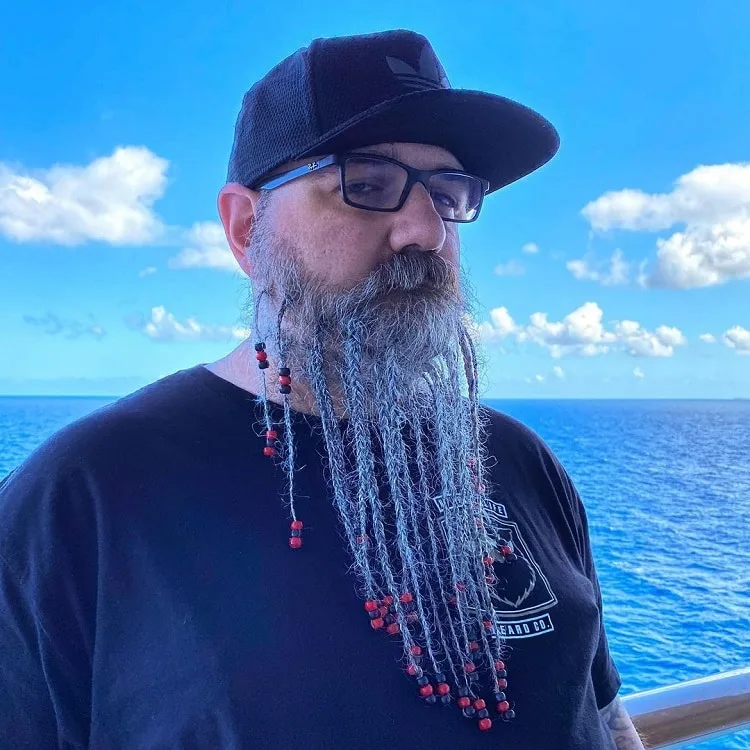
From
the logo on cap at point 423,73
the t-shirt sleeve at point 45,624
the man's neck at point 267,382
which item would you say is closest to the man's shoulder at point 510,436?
the man's neck at point 267,382

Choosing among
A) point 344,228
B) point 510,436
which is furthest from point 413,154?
point 510,436

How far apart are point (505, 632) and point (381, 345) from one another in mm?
454

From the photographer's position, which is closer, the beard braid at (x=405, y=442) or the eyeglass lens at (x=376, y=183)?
the beard braid at (x=405, y=442)

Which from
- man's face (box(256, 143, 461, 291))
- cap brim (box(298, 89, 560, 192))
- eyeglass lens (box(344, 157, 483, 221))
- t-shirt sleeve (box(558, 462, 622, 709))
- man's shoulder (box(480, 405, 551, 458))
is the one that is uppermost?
cap brim (box(298, 89, 560, 192))

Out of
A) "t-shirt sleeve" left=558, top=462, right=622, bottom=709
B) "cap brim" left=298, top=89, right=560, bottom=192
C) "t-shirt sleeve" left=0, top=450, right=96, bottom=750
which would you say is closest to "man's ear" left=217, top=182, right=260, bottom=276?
"cap brim" left=298, top=89, right=560, bottom=192

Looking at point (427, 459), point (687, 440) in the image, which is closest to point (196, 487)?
point (427, 459)

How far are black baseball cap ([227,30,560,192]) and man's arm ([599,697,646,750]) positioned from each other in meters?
0.99

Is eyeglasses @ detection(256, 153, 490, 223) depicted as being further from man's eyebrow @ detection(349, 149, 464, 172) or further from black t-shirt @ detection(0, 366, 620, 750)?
black t-shirt @ detection(0, 366, 620, 750)

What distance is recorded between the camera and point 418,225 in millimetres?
1005

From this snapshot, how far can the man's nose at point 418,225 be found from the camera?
3.27ft

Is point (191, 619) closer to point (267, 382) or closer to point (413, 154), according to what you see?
point (267, 382)

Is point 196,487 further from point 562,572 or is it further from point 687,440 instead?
point 687,440

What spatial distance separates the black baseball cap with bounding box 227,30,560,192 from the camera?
3.15ft

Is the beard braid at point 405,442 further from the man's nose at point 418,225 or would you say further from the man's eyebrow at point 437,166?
the man's eyebrow at point 437,166
